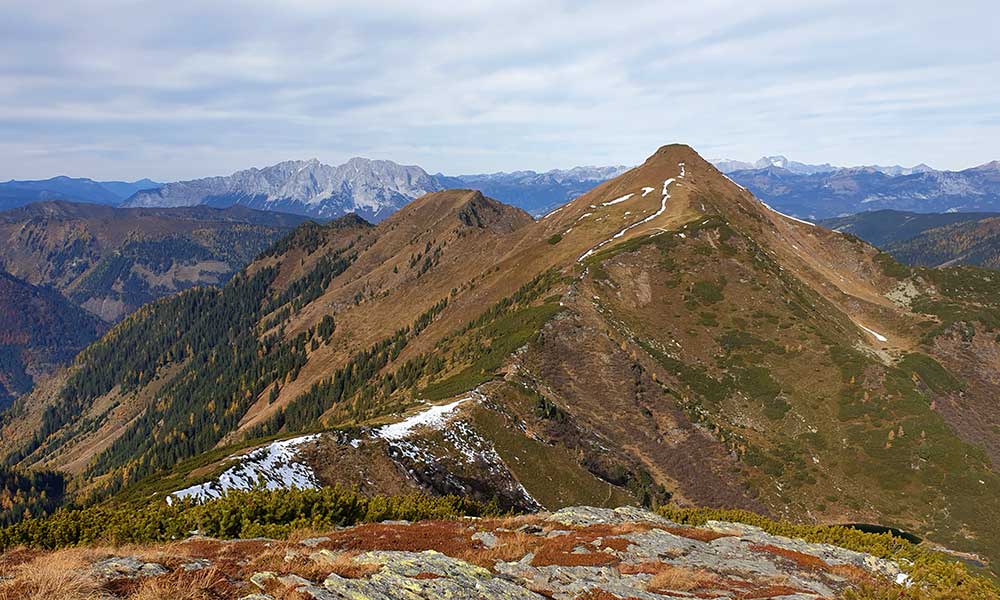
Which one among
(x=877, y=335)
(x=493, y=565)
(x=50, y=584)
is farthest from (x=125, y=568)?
(x=877, y=335)

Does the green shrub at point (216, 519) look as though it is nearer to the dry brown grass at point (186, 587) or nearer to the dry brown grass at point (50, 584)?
the dry brown grass at point (50, 584)

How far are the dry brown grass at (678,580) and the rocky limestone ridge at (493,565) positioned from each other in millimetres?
79

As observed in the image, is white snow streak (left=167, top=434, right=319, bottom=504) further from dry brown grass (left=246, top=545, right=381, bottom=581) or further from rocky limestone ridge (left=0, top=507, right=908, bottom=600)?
dry brown grass (left=246, top=545, right=381, bottom=581)

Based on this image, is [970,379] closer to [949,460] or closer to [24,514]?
[949,460]

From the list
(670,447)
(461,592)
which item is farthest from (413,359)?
(461,592)

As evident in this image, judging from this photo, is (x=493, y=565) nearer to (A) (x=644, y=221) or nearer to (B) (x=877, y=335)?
(A) (x=644, y=221)

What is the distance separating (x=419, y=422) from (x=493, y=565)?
149ft

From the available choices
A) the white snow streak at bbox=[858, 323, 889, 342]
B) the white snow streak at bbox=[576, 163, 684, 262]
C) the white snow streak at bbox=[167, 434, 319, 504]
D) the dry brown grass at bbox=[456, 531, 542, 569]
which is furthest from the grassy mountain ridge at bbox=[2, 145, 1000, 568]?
the dry brown grass at bbox=[456, 531, 542, 569]

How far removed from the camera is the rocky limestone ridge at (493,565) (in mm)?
14594

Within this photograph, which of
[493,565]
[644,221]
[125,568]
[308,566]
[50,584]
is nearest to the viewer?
[50,584]

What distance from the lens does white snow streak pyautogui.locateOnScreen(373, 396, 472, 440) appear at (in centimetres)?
6081

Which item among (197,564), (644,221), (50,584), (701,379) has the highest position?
(644,221)

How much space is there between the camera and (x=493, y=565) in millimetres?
21406

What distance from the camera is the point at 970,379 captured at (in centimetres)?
11294
